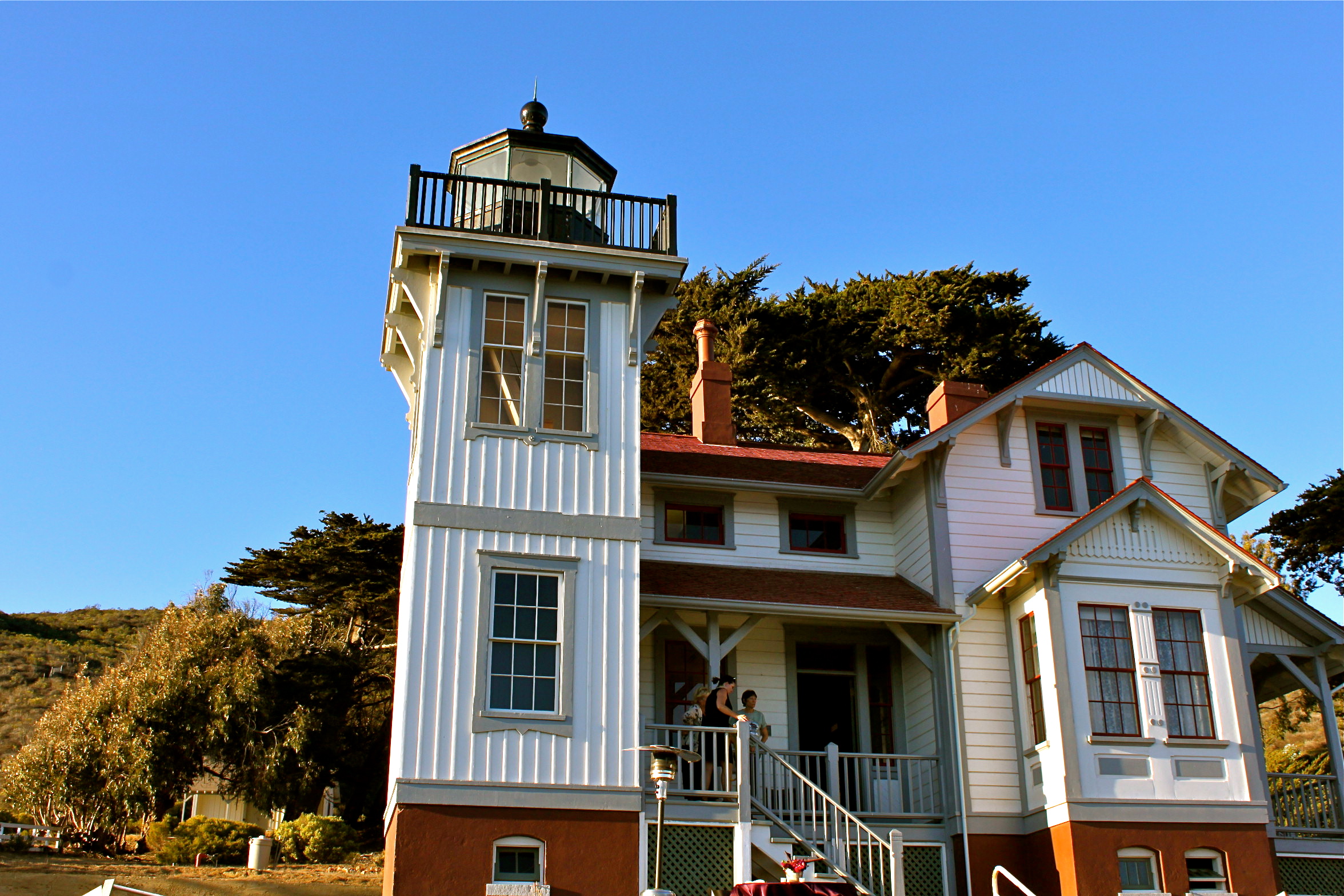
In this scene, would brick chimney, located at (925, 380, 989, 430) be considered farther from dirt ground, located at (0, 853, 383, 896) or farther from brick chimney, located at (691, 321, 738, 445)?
dirt ground, located at (0, 853, 383, 896)

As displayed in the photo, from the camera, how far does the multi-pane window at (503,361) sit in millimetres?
14719

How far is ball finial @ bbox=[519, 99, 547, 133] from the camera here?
1697 cm

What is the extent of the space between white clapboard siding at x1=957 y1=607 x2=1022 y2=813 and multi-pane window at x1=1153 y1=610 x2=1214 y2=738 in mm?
1918

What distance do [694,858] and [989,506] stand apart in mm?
6735

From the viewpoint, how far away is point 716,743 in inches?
551

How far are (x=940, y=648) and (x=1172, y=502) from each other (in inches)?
138

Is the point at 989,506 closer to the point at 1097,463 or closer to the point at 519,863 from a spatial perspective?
the point at 1097,463

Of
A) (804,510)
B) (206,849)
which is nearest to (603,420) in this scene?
(804,510)

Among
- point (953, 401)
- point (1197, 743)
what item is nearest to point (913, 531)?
point (953, 401)

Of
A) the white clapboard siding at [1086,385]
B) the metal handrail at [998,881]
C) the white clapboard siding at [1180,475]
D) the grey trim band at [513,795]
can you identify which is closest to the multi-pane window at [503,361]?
the grey trim band at [513,795]

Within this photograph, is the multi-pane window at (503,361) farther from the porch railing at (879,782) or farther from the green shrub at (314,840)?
the green shrub at (314,840)

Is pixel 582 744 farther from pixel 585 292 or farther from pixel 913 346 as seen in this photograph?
pixel 913 346

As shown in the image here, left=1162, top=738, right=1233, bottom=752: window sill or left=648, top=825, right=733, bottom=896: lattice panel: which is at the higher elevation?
left=1162, top=738, right=1233, bottom=752: window sill

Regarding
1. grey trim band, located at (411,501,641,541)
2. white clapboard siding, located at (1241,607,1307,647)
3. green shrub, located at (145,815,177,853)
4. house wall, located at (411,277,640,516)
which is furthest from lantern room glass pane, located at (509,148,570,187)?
green shrub, located at (145,815,177,853)
